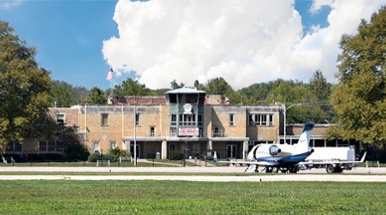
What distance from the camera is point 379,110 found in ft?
228

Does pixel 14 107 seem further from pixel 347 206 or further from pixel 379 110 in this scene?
pixel 347 206

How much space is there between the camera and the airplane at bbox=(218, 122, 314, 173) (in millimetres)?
52031

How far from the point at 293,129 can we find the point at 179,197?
72.6 meters

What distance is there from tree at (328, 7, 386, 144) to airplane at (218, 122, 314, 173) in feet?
63.8

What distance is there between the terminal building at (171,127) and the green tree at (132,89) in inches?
1514

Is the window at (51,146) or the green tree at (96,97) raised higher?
the green tree at (96,97)

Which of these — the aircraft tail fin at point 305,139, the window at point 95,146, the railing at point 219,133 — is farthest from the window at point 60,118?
the aircraft tail fin at point 305,139

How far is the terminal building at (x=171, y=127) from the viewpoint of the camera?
284ft

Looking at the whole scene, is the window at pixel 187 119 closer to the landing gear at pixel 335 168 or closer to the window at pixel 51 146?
the window at pixel 51 146

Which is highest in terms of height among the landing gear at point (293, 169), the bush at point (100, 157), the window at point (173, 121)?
the window at point (173, 121)

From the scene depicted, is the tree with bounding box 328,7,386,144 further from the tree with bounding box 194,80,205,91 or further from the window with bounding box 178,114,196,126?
the tree with bounding box 194,80,205,91

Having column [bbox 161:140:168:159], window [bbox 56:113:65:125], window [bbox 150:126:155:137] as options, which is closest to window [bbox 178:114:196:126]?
column [bbox 161:140:168:159]

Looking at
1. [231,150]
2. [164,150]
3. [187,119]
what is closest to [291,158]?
[164,150]

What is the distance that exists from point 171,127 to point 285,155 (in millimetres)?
37340
